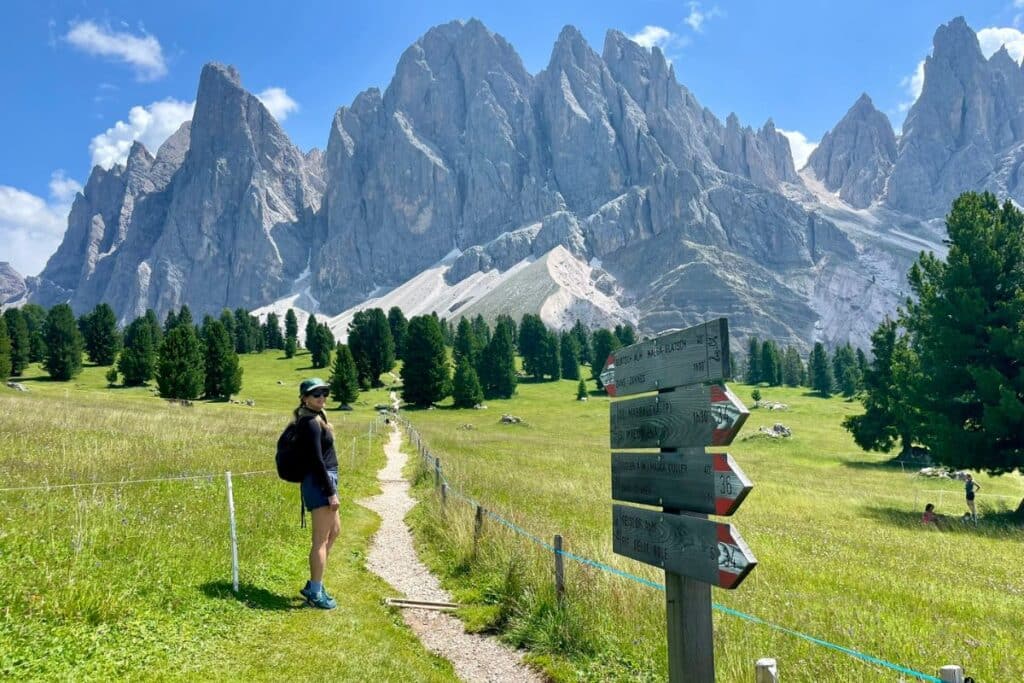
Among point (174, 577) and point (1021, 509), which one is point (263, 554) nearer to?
point (174, 577)

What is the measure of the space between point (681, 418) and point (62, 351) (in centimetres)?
9914

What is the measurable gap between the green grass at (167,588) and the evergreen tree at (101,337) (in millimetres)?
104475

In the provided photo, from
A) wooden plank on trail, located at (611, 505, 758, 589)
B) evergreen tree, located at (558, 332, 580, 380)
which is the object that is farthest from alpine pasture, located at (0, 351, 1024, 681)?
evergreen tree, located at (558, 332, 580, 380)

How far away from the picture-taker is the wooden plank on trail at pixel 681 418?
4887 mm

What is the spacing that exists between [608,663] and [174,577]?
5.78 meters

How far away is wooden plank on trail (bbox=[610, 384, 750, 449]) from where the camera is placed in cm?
489

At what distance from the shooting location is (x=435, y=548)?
1366 centimetres

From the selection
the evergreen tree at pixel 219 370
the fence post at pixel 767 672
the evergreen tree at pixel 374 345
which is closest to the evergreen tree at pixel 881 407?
the fence post at pixel 767 672

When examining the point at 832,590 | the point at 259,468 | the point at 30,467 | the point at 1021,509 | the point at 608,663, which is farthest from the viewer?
the point at 1021,509

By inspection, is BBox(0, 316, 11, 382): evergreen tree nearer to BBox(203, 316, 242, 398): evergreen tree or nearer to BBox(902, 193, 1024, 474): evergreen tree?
BBox(203, 316, 242, 398): evergreen tree

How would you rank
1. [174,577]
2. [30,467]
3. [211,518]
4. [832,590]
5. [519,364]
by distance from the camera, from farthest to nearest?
[519,364]
[30,467]
[211,518]
[832,590]
[174,577]

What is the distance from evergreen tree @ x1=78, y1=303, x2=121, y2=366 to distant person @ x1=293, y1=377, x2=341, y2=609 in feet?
375

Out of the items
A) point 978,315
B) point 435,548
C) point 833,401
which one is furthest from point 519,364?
point 435,548

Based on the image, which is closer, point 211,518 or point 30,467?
point 211,518
